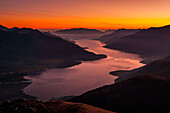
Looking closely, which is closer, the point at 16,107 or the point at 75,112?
the point at 16,107

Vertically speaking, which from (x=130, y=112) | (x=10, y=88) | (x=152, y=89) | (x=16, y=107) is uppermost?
(x=16, y=107)

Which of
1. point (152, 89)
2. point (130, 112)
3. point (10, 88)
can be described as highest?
point (152, 89)

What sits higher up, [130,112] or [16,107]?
[16,107]

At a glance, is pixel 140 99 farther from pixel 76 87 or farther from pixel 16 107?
pixel 76 87

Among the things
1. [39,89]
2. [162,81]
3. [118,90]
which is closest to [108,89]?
[118,90]

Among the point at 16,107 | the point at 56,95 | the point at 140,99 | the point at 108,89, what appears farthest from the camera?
the point at 56,95

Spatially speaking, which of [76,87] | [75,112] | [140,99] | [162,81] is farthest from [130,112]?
[76,87]

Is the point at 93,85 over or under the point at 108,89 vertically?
under

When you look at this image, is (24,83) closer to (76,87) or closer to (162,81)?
(76,87)

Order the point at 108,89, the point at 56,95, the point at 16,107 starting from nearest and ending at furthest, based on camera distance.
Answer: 1. the point at 16,107
2. the point at 108,89
3. the point at 56,95
